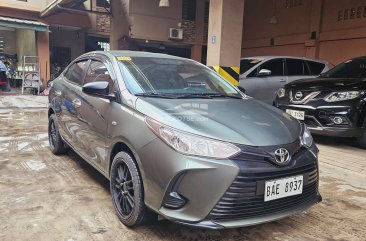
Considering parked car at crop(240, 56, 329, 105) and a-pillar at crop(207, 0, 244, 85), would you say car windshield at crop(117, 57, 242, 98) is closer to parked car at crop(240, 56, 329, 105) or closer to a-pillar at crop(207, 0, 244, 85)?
a-pillar at crop(207, 0, 244, 85)

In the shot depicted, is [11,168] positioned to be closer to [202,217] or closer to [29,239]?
[29,239]

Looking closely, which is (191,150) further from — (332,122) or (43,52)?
(43,52)

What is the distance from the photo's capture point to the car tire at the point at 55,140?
462 cm

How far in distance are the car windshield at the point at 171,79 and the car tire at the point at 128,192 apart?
0.60 m

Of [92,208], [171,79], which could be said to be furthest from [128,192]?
[171,79]

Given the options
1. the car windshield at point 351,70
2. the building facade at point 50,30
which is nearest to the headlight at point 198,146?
the car windshield at point 351,70

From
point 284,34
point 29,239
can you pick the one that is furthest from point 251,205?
point 284,34

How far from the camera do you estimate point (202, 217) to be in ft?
7.27

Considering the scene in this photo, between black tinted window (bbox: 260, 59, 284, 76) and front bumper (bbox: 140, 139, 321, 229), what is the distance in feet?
18.5

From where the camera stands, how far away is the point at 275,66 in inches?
307

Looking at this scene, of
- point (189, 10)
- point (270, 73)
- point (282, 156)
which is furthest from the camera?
point (189, 10)

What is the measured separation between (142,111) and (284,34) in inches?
466

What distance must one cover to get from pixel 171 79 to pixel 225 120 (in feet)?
3.09

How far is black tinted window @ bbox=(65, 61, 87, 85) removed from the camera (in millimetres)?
4055
